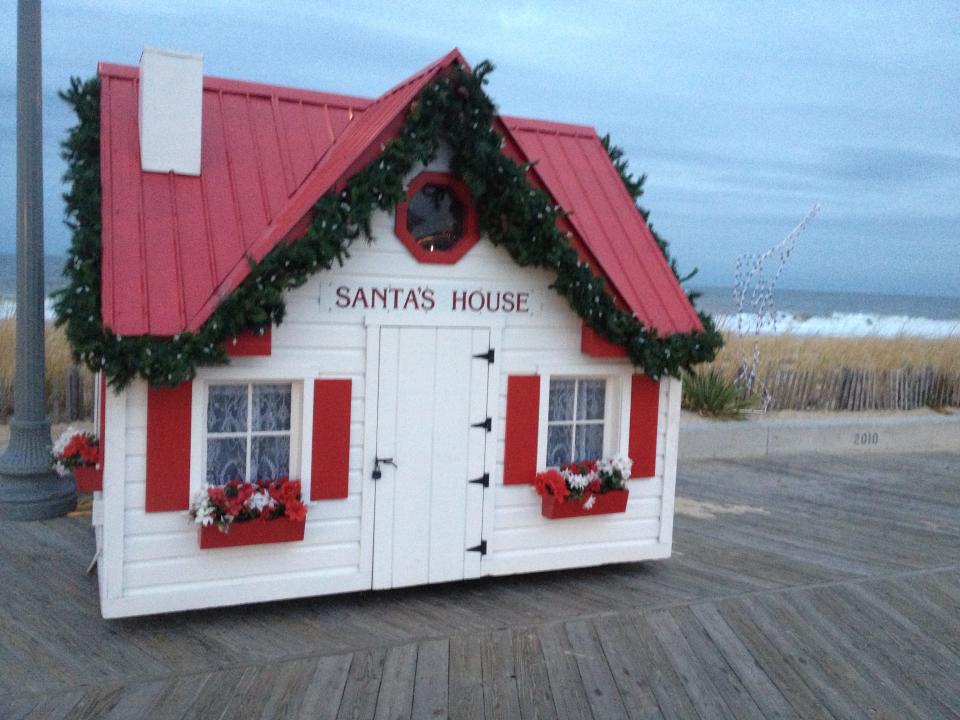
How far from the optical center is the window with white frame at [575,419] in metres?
6.56

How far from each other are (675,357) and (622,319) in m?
0.54

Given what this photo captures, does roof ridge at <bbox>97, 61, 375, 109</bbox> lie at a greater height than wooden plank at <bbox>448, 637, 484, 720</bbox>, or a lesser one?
greater

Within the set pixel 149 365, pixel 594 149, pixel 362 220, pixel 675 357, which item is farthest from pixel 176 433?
pixel 594 149

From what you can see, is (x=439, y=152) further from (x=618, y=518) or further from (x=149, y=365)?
(x=618, y=518)

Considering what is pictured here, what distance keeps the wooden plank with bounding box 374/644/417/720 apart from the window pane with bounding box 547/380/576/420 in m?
1.99

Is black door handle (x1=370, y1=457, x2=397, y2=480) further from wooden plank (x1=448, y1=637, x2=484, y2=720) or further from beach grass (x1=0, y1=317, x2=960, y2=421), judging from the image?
beach grass (x1=0, y1=317, x2=960, y2=421)

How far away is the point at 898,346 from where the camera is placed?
16.2 m

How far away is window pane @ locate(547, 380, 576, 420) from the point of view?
6543 mm

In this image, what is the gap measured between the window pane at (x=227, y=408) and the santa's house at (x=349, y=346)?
0.05 ft

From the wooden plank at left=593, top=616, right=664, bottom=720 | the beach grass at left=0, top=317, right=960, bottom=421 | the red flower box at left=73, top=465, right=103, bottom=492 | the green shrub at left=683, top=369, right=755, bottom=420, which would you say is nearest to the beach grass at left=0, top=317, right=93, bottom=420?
the beach grass at left=0, top=317, right=960, bottom=421

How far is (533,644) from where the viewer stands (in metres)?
5.53

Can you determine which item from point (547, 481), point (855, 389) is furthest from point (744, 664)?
point (855, 389)

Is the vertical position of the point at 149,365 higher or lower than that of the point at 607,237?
lower

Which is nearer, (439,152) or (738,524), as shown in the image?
(439,152)
